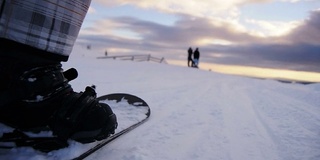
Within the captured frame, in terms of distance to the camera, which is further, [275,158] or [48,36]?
[275,158]

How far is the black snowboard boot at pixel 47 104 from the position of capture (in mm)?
1161

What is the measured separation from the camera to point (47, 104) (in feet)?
4.11

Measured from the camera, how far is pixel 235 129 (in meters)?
2.19

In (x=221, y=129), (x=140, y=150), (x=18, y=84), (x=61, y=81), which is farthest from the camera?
(x=221, y=129)

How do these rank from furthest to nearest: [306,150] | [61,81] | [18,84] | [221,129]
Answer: [221,129] → [306,150] → [61,81] → [18,84]

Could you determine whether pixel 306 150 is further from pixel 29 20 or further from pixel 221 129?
pixel 29 20

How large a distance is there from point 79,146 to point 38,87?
0.34 meters

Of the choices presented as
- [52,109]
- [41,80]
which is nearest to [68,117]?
[52,109]

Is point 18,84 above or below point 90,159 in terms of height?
above

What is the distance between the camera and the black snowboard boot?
1161 millimetres

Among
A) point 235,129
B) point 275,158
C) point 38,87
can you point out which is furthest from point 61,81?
point 235,129

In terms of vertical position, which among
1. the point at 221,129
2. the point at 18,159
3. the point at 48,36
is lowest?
the point at 18,159

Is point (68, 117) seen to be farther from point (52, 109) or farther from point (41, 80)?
point (41, 80)

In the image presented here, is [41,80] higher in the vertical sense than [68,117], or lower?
higher
